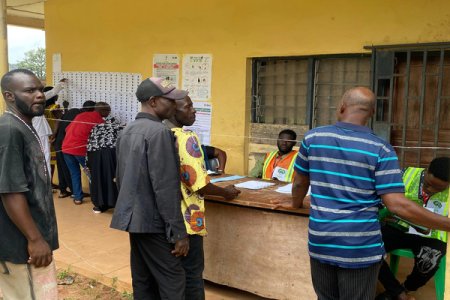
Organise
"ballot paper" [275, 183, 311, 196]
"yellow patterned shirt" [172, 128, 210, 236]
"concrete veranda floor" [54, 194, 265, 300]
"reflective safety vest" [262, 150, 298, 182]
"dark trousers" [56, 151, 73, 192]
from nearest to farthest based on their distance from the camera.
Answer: "yellow patterned shirt" [172, 128, 210, 236]
"ballot paper" [275, 183, 311, 196]
"concrete veranda floor" [54, 194, 265, 300]
"reflective safety vest" [262, 150, 298, 182]
"dark trousers" [56, 151, 73, 192]

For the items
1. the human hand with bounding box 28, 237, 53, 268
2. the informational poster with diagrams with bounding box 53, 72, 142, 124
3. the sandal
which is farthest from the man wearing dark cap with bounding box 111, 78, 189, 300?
the sandal

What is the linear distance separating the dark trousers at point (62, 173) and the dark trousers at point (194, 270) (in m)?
4.57

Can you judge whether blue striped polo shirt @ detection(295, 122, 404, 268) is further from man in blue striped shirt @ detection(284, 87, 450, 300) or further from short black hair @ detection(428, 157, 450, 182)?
short black hair @ detection(428, 157, 450, 182)

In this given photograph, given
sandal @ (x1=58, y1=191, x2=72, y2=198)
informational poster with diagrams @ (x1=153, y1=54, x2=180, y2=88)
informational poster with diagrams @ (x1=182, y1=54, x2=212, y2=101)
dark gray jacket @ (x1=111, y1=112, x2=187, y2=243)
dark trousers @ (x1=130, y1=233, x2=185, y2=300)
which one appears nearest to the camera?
dark gray jacket @ (x1=111, y1=112, x2=187, y2=243)

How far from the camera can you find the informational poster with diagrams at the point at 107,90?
6.41 meters

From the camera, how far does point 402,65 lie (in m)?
4.37

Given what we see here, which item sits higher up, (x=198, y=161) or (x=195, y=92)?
(x=195, y=92)

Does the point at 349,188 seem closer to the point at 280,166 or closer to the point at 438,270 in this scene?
the point at 438,270

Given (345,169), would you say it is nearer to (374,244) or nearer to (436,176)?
(374,244)

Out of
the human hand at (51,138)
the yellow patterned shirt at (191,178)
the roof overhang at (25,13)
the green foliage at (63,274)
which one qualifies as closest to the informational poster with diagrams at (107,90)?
the human hand at (51,138)

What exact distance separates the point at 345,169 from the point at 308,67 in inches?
117

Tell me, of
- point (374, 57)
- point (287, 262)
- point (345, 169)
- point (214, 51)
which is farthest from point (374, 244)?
point (214, 51)

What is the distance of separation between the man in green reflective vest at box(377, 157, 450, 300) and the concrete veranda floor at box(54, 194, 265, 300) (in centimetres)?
110

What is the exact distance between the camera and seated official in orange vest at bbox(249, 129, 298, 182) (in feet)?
15.0
